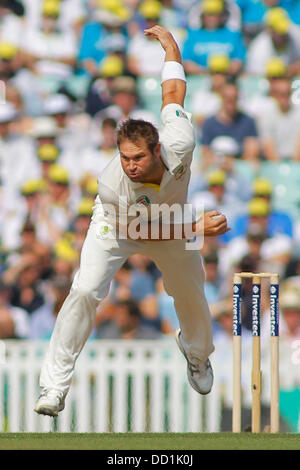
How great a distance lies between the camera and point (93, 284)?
17.4 ft

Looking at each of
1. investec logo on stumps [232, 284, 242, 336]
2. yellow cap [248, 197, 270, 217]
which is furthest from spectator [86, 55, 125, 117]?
investec logo on stumps [232, 284, 242, 336]

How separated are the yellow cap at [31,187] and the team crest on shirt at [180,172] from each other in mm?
4024

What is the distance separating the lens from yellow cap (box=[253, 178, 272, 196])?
888cm

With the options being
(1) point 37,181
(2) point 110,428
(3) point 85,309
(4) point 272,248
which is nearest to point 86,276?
(3) point 85,309

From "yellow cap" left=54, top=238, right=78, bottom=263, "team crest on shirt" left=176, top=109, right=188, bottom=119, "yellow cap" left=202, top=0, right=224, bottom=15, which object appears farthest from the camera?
"yellow cap" left=202, top=0, right=224, bottom=15

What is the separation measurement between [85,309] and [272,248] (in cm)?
342

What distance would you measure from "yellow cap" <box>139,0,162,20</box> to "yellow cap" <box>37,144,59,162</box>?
71.2 inches

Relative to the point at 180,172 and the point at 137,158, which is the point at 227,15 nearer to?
the point at 180,172

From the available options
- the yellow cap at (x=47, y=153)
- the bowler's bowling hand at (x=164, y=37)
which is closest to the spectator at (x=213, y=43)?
the yellow cap at (x=47, y=153)

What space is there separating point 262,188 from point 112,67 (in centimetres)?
200

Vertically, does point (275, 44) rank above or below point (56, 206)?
above

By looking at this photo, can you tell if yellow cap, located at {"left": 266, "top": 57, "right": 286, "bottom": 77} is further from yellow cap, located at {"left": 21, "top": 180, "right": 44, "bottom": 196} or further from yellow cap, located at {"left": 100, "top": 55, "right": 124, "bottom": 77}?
yellow cap, located at {"left": 21, "top": 180, "right": 44, "bottom": 196}

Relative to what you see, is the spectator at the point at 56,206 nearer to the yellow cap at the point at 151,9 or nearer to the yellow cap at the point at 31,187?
Result: the yellow cap at the point at 31,187

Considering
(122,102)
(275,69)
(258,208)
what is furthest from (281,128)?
(122,102)
